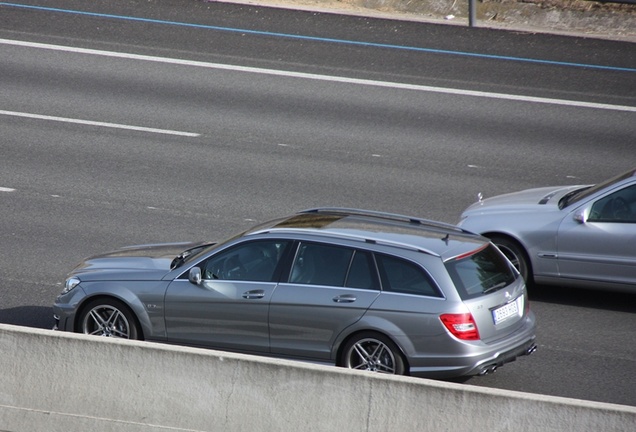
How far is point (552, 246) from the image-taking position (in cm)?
1073

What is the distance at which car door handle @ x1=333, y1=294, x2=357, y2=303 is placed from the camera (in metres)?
8.48

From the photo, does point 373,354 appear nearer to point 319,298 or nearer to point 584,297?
point 319,298

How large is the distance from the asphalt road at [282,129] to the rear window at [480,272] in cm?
102

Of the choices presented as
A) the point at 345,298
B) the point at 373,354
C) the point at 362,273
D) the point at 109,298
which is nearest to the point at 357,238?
the point at 362,273

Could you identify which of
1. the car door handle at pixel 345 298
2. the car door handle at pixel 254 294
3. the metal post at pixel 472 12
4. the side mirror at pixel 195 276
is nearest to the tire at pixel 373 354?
the car door handle at pixel 345 298

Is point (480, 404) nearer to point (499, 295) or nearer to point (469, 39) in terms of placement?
point (499, 295)

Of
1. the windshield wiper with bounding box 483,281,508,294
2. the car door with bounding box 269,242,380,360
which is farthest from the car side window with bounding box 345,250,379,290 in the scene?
the windshield wiper with bounding box 483,281,508,294

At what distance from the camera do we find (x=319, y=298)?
8.58 meters

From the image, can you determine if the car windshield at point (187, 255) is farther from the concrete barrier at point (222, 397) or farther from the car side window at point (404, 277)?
the concrete barrier at point (222, 397)

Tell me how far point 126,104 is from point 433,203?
20.5 ft

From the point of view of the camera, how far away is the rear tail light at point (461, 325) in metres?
8.20

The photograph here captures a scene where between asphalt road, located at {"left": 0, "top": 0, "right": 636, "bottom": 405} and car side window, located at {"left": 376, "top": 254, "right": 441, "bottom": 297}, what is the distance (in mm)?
1336

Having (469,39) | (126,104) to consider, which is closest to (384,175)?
(126,104)

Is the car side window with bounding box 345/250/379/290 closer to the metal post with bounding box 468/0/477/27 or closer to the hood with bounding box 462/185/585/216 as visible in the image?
the hood with bounding box 462/185/585/216
